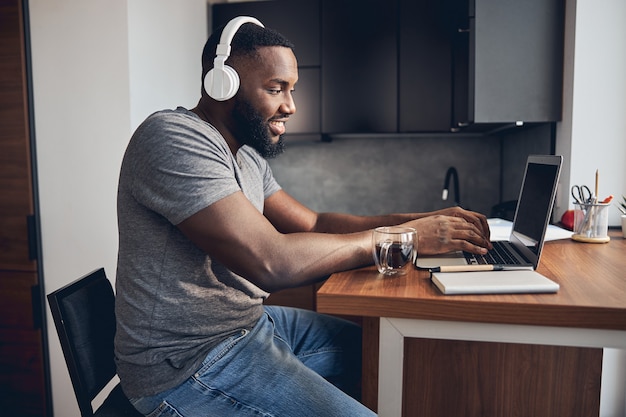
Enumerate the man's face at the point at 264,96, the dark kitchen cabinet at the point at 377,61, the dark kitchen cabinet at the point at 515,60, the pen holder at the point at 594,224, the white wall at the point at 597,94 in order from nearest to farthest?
the man's face at the point at 264,96
the pen holder at the point at 594,224
the white wall at the point at 597,94
the dark kitchen cabinet at the point at 515,60
the dark kitchen cabinet at the point at 377,61

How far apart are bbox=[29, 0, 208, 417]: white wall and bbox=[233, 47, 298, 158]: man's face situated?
3.26 ft

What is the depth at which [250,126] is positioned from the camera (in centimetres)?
124

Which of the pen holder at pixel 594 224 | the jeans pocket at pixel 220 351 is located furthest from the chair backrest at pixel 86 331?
the pen holder at pixel 594 224

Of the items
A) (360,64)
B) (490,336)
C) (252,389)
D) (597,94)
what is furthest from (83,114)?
(597,94)

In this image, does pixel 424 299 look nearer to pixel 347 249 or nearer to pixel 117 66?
pixel 347 249

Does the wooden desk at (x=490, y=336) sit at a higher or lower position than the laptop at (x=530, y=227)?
lower

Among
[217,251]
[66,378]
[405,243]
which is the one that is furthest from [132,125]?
[405,243]

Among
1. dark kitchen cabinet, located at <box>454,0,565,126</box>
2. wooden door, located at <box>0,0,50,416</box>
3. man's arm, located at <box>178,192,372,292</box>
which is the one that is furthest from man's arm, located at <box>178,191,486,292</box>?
wooden door, located at <box>0,0,50,416</box>

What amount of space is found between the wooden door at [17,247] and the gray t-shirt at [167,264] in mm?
1323

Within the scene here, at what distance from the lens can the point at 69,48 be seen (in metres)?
2.04

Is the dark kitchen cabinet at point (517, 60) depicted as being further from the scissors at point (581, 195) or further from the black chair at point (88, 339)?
the black chair at point (88, 339)

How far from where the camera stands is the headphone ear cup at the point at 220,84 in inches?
45.6

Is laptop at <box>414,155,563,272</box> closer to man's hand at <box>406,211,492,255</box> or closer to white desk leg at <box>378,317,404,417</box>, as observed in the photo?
man's hand at <box>406,211,492,255</box>

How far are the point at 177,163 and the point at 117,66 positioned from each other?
1.29 m
